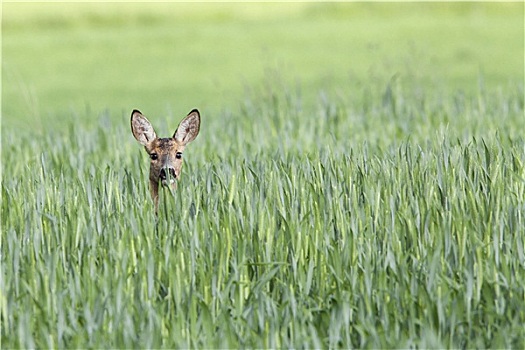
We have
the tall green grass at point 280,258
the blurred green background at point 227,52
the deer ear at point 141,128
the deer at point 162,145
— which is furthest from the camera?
the blurred green background at point 227,52

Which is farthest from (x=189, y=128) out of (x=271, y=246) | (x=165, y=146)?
(x=271, y=246)

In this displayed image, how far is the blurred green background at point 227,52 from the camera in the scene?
41.2 feet

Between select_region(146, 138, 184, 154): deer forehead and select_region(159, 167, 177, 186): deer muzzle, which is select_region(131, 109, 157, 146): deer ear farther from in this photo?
select_region(159, 167, 177, 186): deer muzzle

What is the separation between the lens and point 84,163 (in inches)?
289

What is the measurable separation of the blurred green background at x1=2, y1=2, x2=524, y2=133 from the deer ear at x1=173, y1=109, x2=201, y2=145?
4.69m

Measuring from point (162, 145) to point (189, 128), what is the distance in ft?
0.65

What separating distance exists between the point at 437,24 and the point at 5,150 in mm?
→ 13099

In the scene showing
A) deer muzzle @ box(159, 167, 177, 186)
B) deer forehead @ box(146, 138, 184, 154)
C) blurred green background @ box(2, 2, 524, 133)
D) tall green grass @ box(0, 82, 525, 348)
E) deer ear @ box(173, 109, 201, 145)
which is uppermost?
blurred green background @ box(2, 2, 524, 133)

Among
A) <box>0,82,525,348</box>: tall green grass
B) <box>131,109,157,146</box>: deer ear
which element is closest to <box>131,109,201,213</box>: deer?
<box>131,109,157,146</box>: deer ear

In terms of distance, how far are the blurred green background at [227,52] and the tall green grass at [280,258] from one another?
4.78 m

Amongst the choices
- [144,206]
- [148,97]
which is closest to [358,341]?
[144,206]

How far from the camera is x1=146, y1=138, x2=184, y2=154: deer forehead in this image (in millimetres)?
5211

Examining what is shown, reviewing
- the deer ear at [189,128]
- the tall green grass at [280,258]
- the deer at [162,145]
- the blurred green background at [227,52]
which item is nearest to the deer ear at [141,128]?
the deer at [162,145]

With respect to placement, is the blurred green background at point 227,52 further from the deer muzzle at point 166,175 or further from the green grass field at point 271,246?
the deer muzzle at point 166,175
